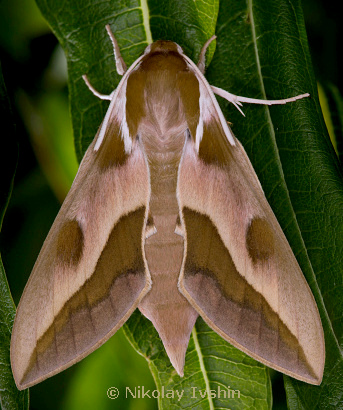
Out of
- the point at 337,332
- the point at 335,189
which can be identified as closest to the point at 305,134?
the point at 335,189

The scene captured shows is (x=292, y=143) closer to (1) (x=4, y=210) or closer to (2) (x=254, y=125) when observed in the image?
(2) (x=254, y=125)

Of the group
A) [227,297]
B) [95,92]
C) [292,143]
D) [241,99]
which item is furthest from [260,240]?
[95,92]

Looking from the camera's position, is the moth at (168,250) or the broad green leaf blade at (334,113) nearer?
the moth at (168,250)

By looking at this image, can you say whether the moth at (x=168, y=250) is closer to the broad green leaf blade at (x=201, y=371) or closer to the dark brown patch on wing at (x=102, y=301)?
the dark brown patch on wing at (x=102, y=301)

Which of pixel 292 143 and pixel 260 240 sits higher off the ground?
pixel 292 143

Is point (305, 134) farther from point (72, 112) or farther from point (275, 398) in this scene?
point (275, 398)

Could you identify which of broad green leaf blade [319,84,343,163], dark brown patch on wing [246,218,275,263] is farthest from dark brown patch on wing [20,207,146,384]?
broad green leaf blade [319,84,343,163]

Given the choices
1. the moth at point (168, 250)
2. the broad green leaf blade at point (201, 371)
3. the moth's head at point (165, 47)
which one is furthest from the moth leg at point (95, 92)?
the broad green leaf blade at point (201, 371)

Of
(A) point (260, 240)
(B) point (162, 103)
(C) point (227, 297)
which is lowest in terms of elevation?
(C) point (227, 297)
